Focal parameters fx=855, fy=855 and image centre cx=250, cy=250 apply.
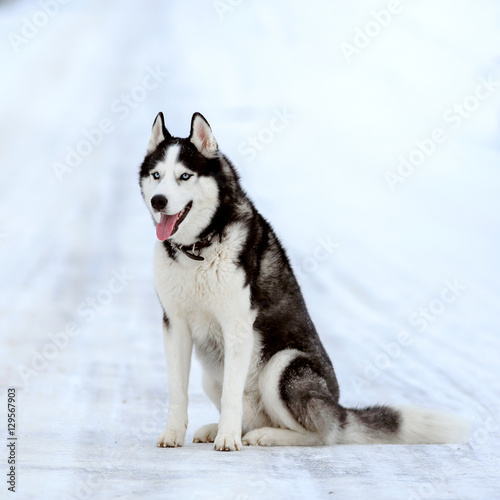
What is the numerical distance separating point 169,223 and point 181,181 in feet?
0.77

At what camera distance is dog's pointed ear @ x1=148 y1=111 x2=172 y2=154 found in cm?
484

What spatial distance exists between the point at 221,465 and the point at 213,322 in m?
0.93

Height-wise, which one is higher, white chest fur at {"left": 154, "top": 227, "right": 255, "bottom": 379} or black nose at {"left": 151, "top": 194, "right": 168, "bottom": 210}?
black nose at {"left": 151, "top": 194, "right": 168, "bottom": 210}

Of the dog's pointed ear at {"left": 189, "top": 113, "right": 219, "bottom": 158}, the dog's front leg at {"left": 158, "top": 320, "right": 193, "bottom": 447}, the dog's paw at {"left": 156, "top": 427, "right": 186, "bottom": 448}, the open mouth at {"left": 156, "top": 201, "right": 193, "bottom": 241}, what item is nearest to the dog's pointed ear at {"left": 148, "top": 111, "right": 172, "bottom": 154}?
the dog's pointed ear at {"left": 189, "top": 113, "right": 219, "bottom": 158}

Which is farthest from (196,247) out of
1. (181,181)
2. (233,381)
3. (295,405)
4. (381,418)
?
(381,418)

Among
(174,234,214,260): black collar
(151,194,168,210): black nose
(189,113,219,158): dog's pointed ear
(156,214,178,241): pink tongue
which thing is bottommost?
(174,234,214,260): black collar

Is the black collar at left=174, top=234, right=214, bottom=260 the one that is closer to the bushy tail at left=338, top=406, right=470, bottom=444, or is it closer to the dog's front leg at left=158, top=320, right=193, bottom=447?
the dog's front leg at left=158, top=320, right=193, bottom=447

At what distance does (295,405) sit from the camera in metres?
4.72

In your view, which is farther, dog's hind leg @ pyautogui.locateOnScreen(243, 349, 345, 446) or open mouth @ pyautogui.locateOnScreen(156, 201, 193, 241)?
dog's hind leg @ pyautogui.locateOnScreen(243, 349, 345, 446)

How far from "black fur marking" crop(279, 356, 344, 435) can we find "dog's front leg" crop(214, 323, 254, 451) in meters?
0.27

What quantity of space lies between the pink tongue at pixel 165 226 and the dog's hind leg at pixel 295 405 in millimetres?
926

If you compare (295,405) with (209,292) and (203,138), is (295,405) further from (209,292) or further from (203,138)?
(203,138)

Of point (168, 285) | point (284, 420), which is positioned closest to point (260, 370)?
point (284, 420)

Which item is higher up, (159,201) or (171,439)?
(159,201)
